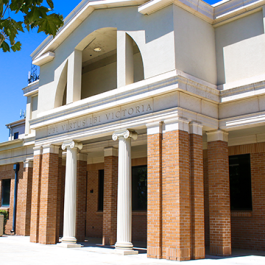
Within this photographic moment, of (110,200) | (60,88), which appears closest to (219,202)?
(110,200)

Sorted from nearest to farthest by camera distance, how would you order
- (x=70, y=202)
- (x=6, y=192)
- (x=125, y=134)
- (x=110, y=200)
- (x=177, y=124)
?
(x=177, y=124)
(x=125, y=134)
(x=70, y=202)
(x=110, y=200)
(x=6, y=192)

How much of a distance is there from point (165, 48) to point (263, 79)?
3.34 m

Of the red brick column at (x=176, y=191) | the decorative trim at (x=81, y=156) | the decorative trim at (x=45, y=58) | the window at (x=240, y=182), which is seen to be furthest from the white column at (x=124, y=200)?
the decorative trim at (x=45, y=58)

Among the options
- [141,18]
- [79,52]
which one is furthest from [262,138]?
[79,52]

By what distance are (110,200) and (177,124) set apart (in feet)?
22.0

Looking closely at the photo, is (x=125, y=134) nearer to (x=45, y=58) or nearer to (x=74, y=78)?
(x=74, y=78)

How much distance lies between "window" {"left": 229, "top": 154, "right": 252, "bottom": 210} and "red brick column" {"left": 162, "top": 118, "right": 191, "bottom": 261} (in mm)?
4554

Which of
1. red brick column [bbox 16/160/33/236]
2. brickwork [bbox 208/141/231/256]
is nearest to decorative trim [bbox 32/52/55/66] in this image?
red brick column [bbox 16/160/33/236]

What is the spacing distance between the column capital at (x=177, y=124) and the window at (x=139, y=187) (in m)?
7.28

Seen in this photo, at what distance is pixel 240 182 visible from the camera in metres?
15.5

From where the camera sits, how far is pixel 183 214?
11.3 m

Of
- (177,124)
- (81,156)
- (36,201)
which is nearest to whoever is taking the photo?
(177,124)

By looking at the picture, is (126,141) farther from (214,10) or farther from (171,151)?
(214,10)

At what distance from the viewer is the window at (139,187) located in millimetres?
18875
